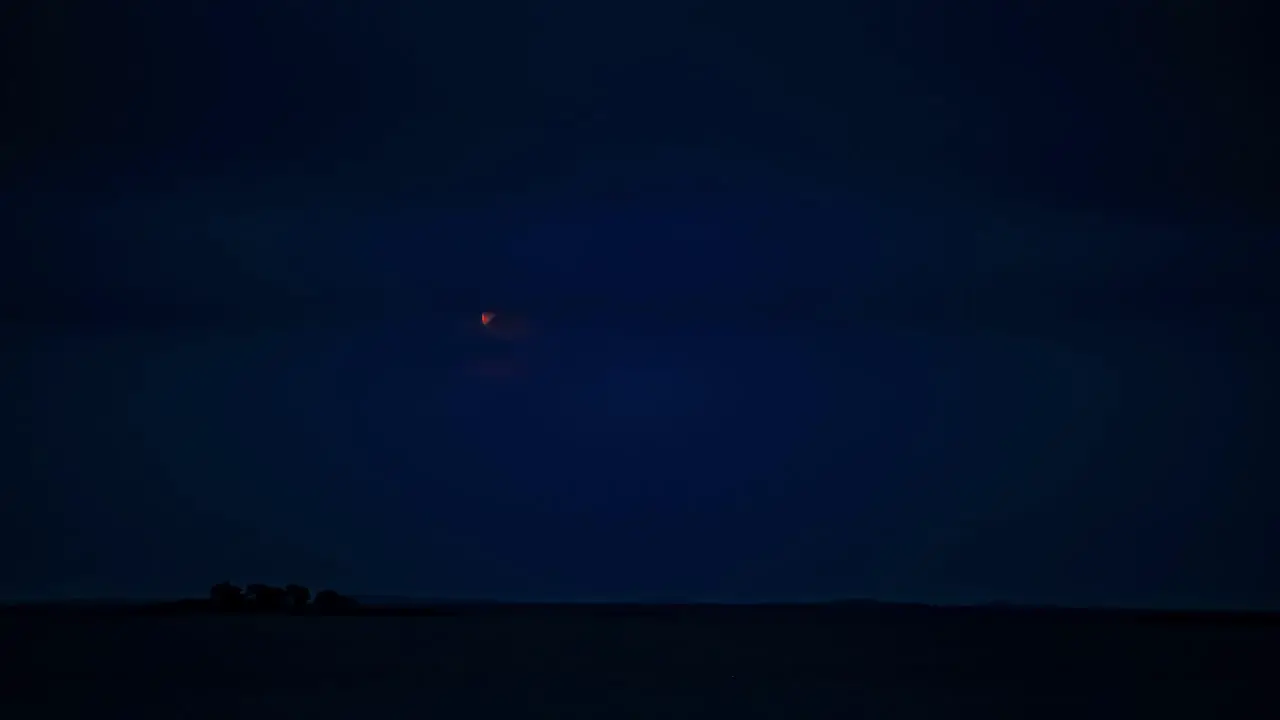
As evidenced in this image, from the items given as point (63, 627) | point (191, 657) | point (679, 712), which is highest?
point (63, 627)

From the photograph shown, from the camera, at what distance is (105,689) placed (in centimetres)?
4331

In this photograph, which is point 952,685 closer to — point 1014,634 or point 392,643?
point 392,643

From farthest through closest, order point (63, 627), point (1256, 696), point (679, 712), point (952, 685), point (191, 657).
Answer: point (63, 627) < point (191, 657) < point (952, 685) < point (1256, 696) < point (679, 712)

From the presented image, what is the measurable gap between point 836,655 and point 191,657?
27.6 m

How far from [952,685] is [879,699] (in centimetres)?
786

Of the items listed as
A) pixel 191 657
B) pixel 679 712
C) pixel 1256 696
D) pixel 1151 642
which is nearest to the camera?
pixel 679 712

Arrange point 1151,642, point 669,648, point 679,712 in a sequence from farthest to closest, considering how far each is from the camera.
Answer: point 1151,642, point 669,648, point 679,712

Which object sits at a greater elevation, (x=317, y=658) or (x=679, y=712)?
(x=317, y=658)

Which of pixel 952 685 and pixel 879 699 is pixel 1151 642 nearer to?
pixel 952 685

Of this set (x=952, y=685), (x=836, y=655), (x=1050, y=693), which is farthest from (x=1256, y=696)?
(x=836, y=655)

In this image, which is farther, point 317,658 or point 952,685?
point 317,658

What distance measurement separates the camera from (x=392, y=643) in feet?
268

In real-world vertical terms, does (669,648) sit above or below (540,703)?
above

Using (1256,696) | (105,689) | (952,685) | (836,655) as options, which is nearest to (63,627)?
(836,655)
